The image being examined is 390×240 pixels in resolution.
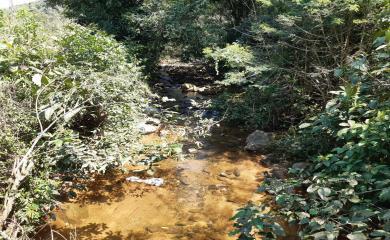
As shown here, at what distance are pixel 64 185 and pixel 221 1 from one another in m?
9.86

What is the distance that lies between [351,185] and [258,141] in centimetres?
519

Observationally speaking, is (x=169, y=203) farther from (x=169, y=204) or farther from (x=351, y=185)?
(x=351, y=185)

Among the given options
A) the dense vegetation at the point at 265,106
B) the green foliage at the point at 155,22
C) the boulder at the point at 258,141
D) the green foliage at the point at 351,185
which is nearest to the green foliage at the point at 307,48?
the dense vegetation at the point at 265,106

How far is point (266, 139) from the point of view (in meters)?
7.41

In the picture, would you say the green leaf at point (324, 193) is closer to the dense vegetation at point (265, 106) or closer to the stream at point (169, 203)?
the dense vegetation at point (265, 106)

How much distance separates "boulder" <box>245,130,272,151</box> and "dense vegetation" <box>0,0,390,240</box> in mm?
491

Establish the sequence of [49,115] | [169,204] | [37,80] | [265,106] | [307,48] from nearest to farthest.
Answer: [49,115] → [37,80] → [169,204] → [307,48] → [265,106]

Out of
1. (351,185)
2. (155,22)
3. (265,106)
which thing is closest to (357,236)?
(351,185)

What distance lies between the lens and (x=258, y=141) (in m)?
7.41

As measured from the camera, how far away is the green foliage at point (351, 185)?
2.02 metres

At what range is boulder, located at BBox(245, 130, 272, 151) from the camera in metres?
7.27

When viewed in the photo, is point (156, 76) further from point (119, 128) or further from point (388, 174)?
point (388, 174)

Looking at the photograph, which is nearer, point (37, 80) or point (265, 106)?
point (37, 80)

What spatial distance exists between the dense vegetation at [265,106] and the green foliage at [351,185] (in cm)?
1
